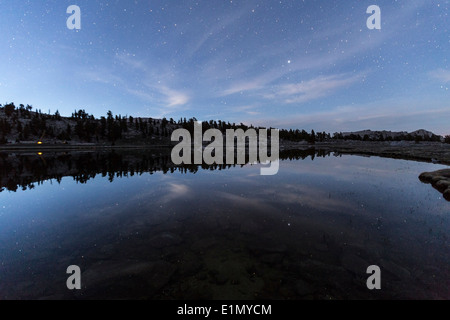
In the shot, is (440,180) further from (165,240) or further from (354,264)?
(165,240)

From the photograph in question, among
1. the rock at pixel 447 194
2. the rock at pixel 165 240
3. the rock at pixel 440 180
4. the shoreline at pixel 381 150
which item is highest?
the shoreline at pixel 381 150

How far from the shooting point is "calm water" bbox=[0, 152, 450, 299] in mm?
5852

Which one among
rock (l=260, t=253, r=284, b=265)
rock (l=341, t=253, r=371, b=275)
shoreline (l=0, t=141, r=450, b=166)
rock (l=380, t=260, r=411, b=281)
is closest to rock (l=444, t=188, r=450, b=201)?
rock (l=380, t=260, r=411, b=281)

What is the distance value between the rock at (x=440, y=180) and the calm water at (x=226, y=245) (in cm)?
108

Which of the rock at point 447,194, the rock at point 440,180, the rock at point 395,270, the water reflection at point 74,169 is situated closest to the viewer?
the rock at point 395,270

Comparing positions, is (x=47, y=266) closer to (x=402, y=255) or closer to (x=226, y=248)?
(x=226, y=248)

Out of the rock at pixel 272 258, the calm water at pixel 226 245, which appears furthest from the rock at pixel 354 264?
the rock at pixel 272 258

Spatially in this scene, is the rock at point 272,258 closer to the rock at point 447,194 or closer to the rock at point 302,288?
the rock at point 302,288

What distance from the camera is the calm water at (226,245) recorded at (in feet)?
19.2

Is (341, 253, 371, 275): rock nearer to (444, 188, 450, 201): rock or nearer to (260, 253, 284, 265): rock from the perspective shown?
(260, 253, 284, 265): rock
